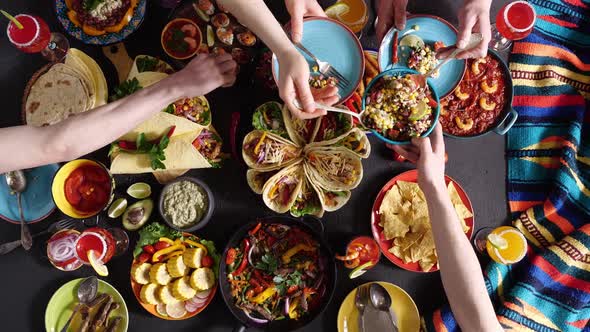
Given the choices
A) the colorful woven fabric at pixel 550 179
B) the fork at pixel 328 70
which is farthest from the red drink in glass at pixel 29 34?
the colorful woven fabric at pixel 550 179

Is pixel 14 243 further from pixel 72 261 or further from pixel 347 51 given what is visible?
→ pixel 347 51

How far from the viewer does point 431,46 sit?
228cm

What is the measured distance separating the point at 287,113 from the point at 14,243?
156 centimetres

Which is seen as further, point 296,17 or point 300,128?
point 300,128

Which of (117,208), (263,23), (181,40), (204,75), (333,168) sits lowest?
(117,208)

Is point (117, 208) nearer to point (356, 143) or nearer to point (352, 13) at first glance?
point (356, 143)

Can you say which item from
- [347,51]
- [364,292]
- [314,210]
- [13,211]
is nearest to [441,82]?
[347,51]

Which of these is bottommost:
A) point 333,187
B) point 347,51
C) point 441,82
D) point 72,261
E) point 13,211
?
point 72,261

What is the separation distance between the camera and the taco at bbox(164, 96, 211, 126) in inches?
88.7

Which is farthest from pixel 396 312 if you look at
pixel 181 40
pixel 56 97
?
pixel 56 97

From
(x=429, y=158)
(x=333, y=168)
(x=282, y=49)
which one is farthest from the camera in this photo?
(x=333, y=168)

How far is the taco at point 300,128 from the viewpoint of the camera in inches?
86.6

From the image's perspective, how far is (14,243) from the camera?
2260 mm

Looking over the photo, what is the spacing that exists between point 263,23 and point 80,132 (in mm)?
937
